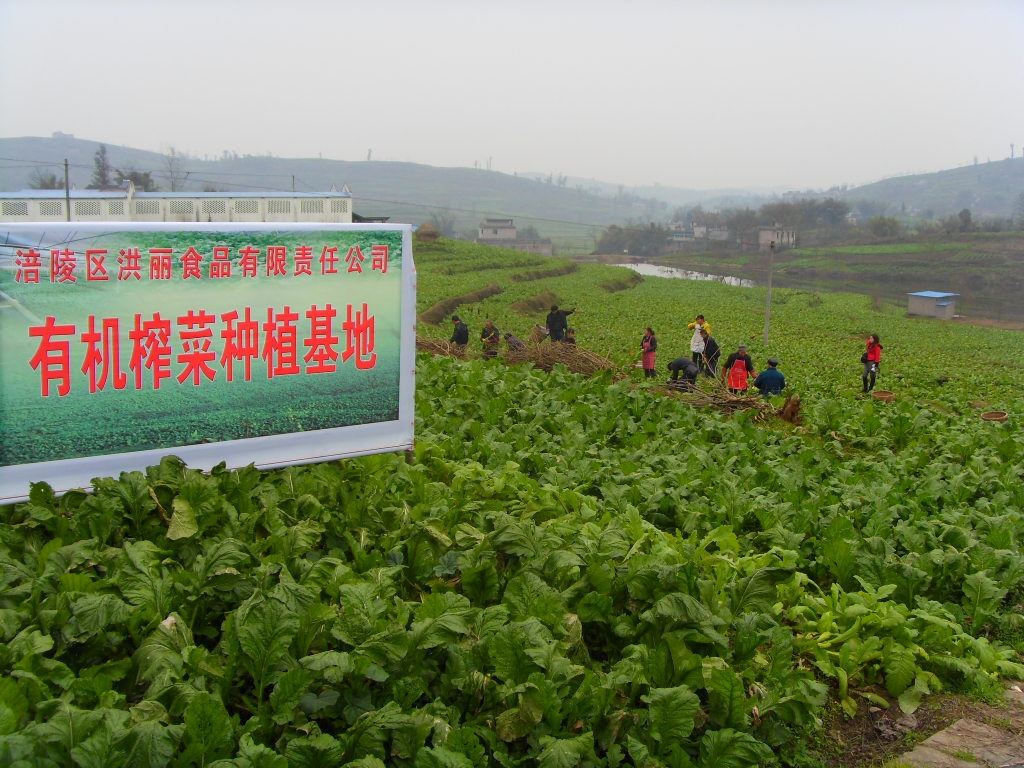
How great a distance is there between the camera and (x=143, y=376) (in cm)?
598

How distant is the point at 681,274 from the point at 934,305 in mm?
22145

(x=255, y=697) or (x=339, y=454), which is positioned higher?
(x=339, y=454)

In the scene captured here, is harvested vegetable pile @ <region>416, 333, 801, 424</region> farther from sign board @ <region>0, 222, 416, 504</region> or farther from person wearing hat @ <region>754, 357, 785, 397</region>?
sign board @ <region>0, 222, 416, 504</region>

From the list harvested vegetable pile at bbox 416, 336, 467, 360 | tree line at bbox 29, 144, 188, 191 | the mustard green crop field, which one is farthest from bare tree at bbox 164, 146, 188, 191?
the mustard green crop field

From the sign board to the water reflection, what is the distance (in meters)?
51.4

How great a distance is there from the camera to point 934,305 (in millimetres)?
42938

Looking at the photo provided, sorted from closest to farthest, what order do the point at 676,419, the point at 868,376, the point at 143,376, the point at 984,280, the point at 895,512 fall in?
the point at 143,376 → the point at 895,512 → the point at 676,419 → the point at 868,376 → the point at 984,280

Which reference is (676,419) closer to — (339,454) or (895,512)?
(895,512)

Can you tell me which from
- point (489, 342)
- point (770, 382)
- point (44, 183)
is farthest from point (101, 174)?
point (770, 382)

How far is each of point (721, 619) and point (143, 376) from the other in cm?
402

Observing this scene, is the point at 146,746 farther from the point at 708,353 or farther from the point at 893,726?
the point at 708,353

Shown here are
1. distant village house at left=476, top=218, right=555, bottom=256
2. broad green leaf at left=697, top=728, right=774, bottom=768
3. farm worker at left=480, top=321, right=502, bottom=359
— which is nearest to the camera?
broad green leaf at left=697, top=728, right=774, bottom=768

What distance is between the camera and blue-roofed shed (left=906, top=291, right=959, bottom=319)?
42625 millimetres

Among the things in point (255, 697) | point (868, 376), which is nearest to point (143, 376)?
point (255, 697)
